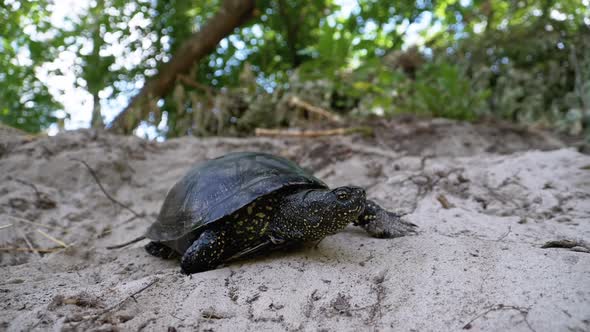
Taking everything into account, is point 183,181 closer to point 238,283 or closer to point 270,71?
point 238,283

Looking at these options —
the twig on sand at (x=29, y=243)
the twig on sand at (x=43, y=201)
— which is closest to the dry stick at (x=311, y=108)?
the twig on sand at (x=43, y=201)

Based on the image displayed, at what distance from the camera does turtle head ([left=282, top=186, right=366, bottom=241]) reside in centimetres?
183

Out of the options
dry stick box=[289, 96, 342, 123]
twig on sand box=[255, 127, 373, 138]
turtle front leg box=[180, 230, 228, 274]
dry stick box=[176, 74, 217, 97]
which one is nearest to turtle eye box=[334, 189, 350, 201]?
turtle front leg box=[180, 230, 228, 274]

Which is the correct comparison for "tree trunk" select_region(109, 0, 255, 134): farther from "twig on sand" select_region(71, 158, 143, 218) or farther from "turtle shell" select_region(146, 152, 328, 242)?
"turtle shell" select_region(146, 152, 328, 242)

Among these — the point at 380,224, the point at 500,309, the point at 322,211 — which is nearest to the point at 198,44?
the point at 380,224

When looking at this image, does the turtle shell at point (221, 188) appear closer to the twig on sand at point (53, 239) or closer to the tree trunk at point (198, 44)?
the twig on sand at point (53, 239)

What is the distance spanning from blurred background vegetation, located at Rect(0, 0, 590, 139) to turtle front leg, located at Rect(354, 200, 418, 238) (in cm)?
279

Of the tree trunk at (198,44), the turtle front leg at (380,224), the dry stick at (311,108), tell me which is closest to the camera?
the turtle front leg at (380,224)

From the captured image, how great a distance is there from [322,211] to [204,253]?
670 millimetres

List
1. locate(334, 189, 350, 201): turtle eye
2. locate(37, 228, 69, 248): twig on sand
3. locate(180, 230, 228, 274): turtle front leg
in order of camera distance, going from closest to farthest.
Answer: locate(334, 189, 350, 201): turtle eye, locate(180, 230, 228, 274): turtle front leg, locate(37, 228, 69, 248): twig on sand

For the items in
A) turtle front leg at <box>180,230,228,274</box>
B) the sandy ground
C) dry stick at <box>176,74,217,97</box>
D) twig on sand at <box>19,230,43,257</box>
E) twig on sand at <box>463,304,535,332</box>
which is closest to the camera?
twig on sand at <box>463,304,535,332</box>

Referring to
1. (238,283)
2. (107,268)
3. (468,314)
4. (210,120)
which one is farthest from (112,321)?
(210,120)

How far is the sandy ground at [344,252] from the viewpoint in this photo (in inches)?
56.9

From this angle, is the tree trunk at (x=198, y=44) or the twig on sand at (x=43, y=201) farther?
the tree trunk at (x=198, y=44)
